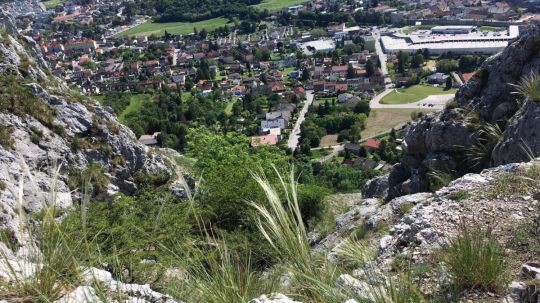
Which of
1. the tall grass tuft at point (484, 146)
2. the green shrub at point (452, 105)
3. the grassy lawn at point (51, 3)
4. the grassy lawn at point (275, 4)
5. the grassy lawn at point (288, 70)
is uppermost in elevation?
the grassy lawn at point (51, 3)

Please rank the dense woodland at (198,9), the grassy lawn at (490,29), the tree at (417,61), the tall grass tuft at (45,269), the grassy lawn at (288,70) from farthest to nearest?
the dense woodland at (198,9)
the grassy lawn at (490,29)
the grassy lawn at (288,70)
the tree at (417,61)
the tall grass tuft at (45,269)

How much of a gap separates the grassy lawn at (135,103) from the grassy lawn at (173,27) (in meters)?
37.4

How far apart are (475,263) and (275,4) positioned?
111m

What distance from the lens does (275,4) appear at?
109375 millimetres

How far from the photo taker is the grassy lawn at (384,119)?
44.8 m

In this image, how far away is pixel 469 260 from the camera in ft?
11.8

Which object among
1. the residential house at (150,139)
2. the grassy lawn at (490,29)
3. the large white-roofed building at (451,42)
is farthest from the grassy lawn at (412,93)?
the grassy lawn at (490,29)

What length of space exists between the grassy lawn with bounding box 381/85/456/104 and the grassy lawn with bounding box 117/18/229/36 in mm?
49643

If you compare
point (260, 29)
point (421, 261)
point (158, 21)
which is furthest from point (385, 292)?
point (158, 21)

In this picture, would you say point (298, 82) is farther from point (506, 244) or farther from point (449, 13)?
point (506, 244)

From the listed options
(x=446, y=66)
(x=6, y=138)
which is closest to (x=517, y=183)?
(x=6, y=138)

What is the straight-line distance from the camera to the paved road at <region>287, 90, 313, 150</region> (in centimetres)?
4356

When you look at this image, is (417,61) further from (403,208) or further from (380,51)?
(403,208)

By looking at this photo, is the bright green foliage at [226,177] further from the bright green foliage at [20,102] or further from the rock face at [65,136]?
the bright green foliage at [20,102]
